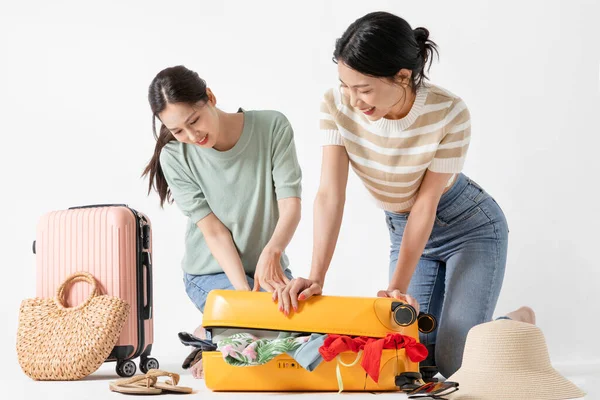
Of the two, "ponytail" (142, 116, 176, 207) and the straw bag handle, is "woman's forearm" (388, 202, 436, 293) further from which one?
the straw bag handle

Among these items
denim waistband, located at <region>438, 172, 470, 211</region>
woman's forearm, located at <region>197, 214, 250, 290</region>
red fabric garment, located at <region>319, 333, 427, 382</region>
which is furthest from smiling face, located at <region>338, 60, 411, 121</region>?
woman's forearm, located at <region>197, 214, 250, 290</region>

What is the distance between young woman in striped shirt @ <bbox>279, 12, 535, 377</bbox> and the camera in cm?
233

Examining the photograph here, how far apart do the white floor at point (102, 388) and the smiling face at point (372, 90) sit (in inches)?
30.0

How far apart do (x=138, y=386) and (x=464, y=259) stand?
1.07 m

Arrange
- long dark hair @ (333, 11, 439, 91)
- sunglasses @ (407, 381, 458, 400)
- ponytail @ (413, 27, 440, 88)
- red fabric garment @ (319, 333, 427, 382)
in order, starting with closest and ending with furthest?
sunglasses @ (407, 381, 458, 400) < red fabric garment @ (319, 333, 427, 382) < long dark hair @ (333, 11, 439, 91) < ponytail @ (413, 27, 440, 88)

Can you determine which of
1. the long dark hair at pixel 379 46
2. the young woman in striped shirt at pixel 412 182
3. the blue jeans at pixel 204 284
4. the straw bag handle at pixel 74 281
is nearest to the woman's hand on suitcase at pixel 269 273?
the young woman in striped shirt at pixel 412 182

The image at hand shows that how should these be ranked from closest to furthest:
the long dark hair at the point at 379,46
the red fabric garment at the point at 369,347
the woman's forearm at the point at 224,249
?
the red fabric garment at the point at 369,347 < the long dark hair at the point at 379,46 < the woman's forearm at the point at 224,249

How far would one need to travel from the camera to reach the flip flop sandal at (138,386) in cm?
232

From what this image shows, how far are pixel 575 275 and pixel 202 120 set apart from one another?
73.5 inches

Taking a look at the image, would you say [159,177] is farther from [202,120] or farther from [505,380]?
[505,380]

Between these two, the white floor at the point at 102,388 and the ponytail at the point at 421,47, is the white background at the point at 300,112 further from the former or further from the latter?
the ponytail at the point at 421,47

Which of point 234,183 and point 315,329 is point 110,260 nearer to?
point 234,183

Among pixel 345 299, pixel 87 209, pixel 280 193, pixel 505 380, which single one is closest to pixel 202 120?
pixel 280 193

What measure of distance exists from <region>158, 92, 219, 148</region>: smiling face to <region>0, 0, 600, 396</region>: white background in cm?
122
